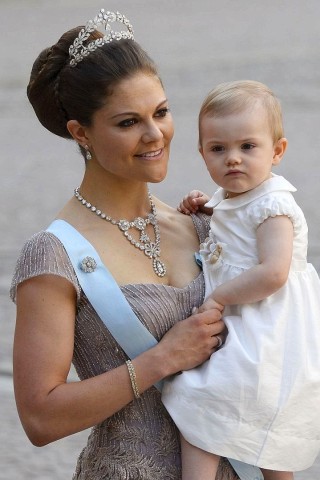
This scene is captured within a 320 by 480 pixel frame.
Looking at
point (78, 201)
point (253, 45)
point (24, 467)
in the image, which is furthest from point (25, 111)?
point (78, 201)

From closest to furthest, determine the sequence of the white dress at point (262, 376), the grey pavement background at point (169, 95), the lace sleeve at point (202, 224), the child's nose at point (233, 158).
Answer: the white dress at point (262, 376)
the child's nose at point (233, 158)
the lace sleeve at point (202, 224)
the grey pavement background at point (169, 95)

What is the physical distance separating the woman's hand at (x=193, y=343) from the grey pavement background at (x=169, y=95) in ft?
8.57

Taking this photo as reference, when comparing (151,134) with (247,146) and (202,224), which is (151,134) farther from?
(202,224)

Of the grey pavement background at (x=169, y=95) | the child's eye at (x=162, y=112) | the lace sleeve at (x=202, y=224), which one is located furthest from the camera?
the grey pavement background at (x=169, y=95)

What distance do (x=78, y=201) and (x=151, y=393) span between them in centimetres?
57

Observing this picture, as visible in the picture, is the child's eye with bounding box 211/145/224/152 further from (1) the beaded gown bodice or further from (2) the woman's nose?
(1) the beaded gown bodice

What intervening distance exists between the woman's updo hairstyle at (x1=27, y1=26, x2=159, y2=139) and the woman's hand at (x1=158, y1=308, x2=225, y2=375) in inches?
24.7

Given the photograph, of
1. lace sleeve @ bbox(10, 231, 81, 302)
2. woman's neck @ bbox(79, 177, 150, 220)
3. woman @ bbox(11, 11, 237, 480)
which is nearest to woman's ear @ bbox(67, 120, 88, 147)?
woman @ bbox(11, 11, 237, 480)

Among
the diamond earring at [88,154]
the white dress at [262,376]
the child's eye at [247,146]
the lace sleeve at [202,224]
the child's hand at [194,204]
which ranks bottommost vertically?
the white dress at [262,376]

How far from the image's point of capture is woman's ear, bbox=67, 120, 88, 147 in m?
3.17

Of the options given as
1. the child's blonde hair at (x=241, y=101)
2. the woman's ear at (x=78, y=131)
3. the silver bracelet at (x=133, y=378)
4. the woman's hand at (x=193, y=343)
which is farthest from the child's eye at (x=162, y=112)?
the silver bracelet at (x=133, y=378)

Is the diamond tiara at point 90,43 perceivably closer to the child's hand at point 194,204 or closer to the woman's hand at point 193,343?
the child's hand at point 194,204

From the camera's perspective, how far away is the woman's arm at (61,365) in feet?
9.47

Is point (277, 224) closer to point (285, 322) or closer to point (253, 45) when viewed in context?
point (285, 322)
